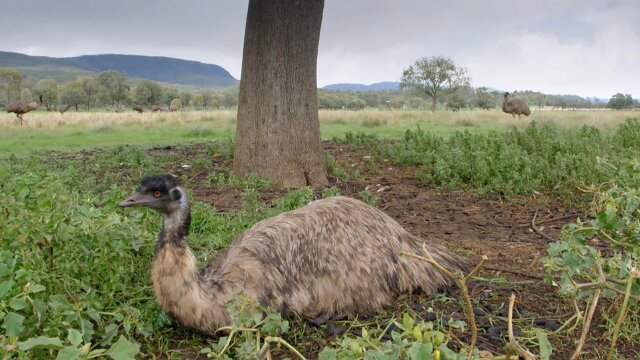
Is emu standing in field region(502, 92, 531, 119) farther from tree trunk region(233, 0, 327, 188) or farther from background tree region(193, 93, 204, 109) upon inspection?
background tree region(193, 93, 204, 109)

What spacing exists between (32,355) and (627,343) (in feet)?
11.6

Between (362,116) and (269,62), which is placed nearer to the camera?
(269,62)

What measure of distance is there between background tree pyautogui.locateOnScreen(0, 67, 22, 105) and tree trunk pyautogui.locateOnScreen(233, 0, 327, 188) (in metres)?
87.3

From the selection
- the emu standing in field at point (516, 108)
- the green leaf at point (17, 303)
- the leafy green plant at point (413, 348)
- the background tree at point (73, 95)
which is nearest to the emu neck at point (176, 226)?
the green leaf at point (17, 303)

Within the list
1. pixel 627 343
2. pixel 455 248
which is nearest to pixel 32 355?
pixel 627 343

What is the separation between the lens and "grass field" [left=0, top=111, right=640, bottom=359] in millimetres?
3523

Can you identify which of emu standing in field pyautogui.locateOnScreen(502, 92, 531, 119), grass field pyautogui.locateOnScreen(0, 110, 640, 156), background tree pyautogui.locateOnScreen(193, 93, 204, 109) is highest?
emu standing in field pyautogui.locateOnScreen(502, 92, 531, 119)

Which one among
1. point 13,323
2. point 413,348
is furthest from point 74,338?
point 413,348

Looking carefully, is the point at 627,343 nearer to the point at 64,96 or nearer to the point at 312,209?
the point at 312,209

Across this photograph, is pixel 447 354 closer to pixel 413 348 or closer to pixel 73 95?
pixel 413 348

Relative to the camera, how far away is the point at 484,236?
23.0 feet

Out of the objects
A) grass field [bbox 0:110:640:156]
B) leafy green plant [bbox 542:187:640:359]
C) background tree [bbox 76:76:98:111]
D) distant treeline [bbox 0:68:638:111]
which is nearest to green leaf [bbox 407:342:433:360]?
leafy green plant [bbox 542:187:640:359]

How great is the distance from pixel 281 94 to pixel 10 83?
98168 mm

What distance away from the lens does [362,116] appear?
28.3 metres
